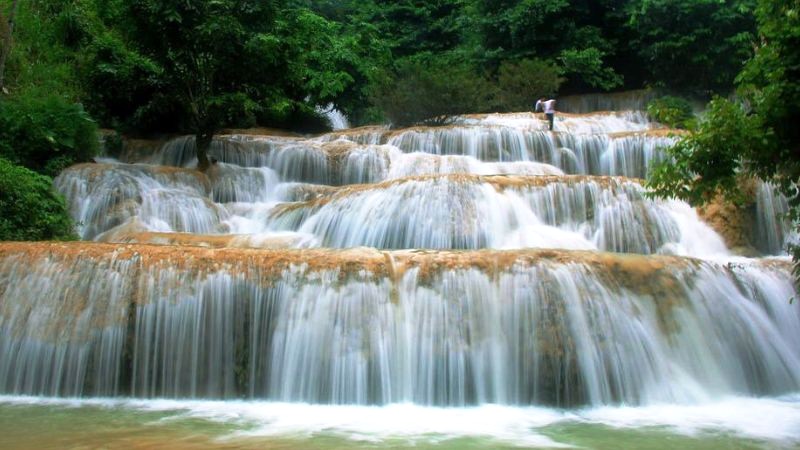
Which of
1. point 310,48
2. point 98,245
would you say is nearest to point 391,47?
point 310,48

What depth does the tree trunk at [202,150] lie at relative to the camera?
15016 mm

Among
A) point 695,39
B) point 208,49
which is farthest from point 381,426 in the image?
point 695,39

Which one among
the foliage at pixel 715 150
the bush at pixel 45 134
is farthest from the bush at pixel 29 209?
the foliage at pixel 715 150

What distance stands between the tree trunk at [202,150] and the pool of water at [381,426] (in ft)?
27.1

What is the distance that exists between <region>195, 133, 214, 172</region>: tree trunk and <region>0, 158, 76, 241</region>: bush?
3783 mm

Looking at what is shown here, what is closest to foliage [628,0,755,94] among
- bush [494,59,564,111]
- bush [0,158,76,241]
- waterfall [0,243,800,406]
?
bush [494,59,564,111]

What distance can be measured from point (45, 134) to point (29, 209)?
2.88 m

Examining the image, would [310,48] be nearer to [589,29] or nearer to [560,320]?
[589,29]

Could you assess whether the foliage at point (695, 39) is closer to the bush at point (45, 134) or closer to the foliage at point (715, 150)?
the bush at point (45, 134)

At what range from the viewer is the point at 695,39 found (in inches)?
916

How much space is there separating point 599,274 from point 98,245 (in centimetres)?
571

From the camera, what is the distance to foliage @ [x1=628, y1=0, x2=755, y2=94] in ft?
75.0

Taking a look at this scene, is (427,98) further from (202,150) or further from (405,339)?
(405,339)

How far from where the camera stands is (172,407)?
7055 millimetres
